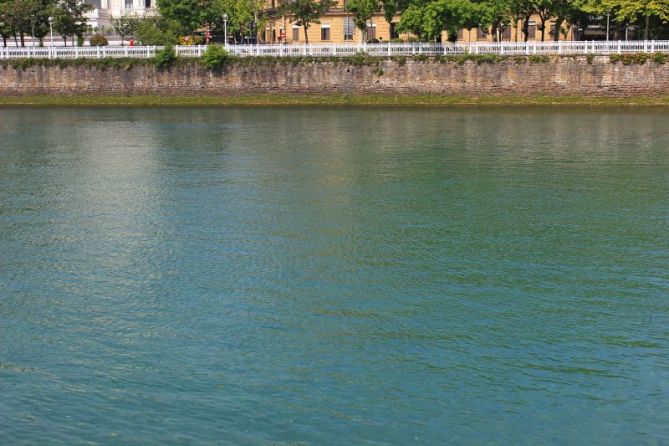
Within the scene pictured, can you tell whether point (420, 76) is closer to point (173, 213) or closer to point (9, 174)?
point (9, 174)

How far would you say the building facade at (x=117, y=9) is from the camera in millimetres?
87812

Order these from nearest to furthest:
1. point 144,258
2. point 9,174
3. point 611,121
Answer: point 144,258 < point 9,174 < point 611,121

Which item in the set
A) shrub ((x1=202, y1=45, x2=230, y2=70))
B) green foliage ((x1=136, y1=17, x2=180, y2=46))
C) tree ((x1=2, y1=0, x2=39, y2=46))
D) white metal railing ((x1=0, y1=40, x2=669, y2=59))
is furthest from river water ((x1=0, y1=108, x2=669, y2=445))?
tree ((x1=2, y1=0, x2=39, y2=46))

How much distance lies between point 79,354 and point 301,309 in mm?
3296

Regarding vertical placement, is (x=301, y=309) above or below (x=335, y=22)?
below

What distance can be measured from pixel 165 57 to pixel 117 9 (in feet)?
150

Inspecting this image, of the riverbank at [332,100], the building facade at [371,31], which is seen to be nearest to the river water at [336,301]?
the riverbank at [332,100]

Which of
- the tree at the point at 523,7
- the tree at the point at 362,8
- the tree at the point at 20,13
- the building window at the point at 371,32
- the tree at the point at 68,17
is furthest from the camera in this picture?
the building window at the point at 371,32

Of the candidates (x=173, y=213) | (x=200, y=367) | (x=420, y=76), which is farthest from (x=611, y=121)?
(x=200, y=367)

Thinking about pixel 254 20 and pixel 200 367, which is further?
pixel 254 20

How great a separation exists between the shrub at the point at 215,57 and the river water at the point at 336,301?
22259 millimetres

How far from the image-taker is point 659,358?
38.1ft

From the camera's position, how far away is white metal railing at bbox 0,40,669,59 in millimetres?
46406

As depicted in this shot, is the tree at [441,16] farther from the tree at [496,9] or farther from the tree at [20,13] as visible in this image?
the tree at [20,13]
